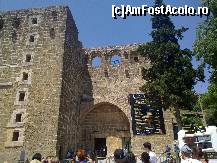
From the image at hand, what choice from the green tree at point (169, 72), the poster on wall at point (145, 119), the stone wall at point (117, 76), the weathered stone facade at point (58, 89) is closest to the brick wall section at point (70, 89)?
the weathered stone facade at point (58, 89)

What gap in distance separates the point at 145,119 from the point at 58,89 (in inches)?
308

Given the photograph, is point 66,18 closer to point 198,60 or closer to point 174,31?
point 174,31

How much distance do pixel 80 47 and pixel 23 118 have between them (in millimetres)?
10048

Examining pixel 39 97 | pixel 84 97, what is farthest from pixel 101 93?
pixel 39 97

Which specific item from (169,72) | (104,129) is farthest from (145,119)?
(169,72)

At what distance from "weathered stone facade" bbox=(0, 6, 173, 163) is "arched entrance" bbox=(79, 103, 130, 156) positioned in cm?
8

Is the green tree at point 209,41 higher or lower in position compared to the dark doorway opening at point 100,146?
higher

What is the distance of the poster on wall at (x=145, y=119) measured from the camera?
964 inches

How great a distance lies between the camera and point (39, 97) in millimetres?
20969

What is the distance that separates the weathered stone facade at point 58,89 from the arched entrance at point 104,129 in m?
0.08

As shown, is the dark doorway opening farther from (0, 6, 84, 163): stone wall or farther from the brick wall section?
(0, 6, 84, 163): stone wall

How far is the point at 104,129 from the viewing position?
26656 mm

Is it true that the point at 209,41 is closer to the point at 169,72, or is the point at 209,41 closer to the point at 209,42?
the point at 209,42

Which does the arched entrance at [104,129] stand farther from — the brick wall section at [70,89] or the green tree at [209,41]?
the green tree at [209,41]
